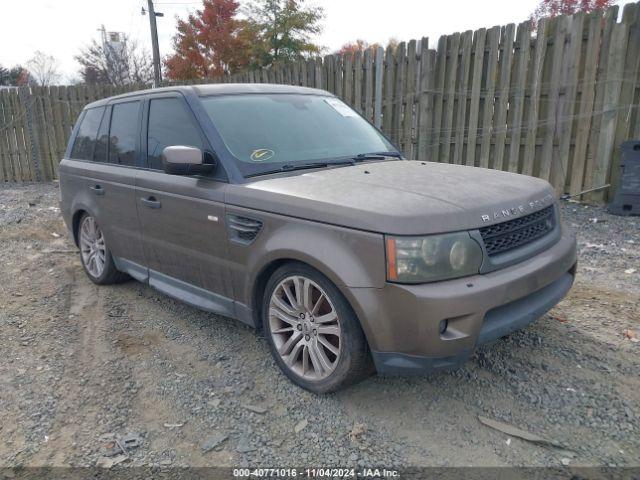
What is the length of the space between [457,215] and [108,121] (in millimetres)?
3579

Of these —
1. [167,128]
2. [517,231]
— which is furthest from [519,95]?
[167,128]

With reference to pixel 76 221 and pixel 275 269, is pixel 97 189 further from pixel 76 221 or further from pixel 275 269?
pixel 275 269

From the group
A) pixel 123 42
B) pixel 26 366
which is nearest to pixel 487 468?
pixel 26 366

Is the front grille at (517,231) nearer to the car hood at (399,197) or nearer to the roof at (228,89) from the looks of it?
the car hood at (399,197)

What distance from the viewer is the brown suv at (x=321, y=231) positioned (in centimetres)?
251

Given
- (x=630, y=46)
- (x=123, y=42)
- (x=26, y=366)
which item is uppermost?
(x=123, y=42)

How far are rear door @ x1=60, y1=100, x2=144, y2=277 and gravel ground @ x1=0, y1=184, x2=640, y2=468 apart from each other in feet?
2.25

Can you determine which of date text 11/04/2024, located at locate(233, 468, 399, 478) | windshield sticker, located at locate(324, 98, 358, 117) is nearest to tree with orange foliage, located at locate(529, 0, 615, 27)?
windshield sticker, located at locate(324, 98, 358, 117)

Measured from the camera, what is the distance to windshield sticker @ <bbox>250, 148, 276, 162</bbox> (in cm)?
342

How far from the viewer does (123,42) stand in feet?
107

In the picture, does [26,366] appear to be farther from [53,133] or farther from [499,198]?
[53,133]

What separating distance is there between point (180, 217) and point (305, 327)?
1.32 meters

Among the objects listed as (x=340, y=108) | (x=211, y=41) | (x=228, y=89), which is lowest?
(x=340, y=108)

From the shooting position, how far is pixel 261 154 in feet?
11.3
